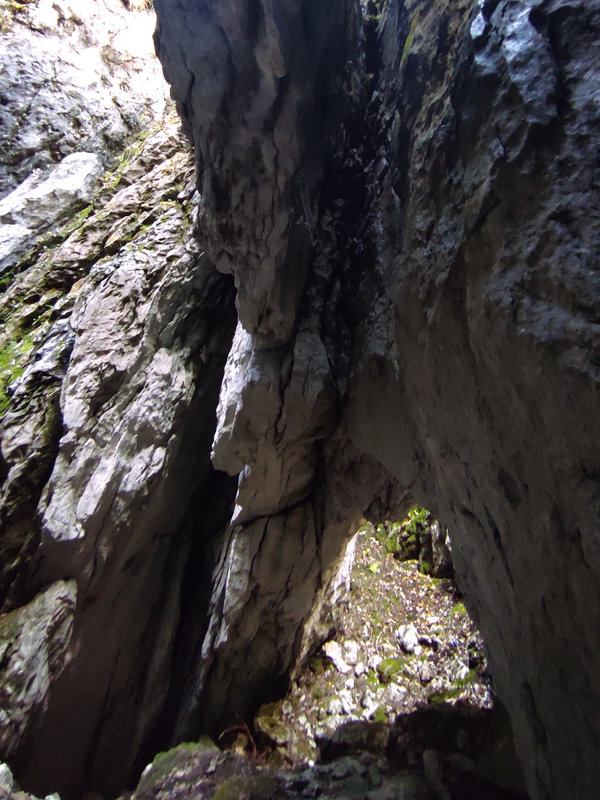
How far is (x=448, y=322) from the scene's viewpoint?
2.24 meters

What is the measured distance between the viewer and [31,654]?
3.94 meters

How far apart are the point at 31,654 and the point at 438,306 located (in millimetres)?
4325

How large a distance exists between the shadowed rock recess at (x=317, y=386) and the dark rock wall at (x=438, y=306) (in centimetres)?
1

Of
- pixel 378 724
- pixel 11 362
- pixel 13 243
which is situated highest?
pixel 13 243

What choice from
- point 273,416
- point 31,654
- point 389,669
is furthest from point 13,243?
point 389,669

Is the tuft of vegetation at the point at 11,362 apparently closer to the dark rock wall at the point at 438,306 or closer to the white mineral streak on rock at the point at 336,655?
the dark rock wall at the point at 438,306

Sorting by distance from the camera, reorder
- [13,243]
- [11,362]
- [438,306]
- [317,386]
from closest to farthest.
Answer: [438,306], [317,386], [11,362], [13,243]

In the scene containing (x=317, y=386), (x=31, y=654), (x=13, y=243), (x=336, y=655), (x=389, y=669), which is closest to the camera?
(x=317, y=386)

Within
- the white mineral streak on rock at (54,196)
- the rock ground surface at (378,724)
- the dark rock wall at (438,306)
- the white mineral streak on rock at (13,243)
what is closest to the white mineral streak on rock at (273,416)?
the dark rock wall at (438,306)

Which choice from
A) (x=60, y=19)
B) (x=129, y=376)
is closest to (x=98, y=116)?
(x=60, y=19)

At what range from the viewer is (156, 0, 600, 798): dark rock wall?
1.62m

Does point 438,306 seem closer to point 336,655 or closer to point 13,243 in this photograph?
point 336,655

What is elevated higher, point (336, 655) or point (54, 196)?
point (54, 196)

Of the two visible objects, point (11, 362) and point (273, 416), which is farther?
point (11, 362)
